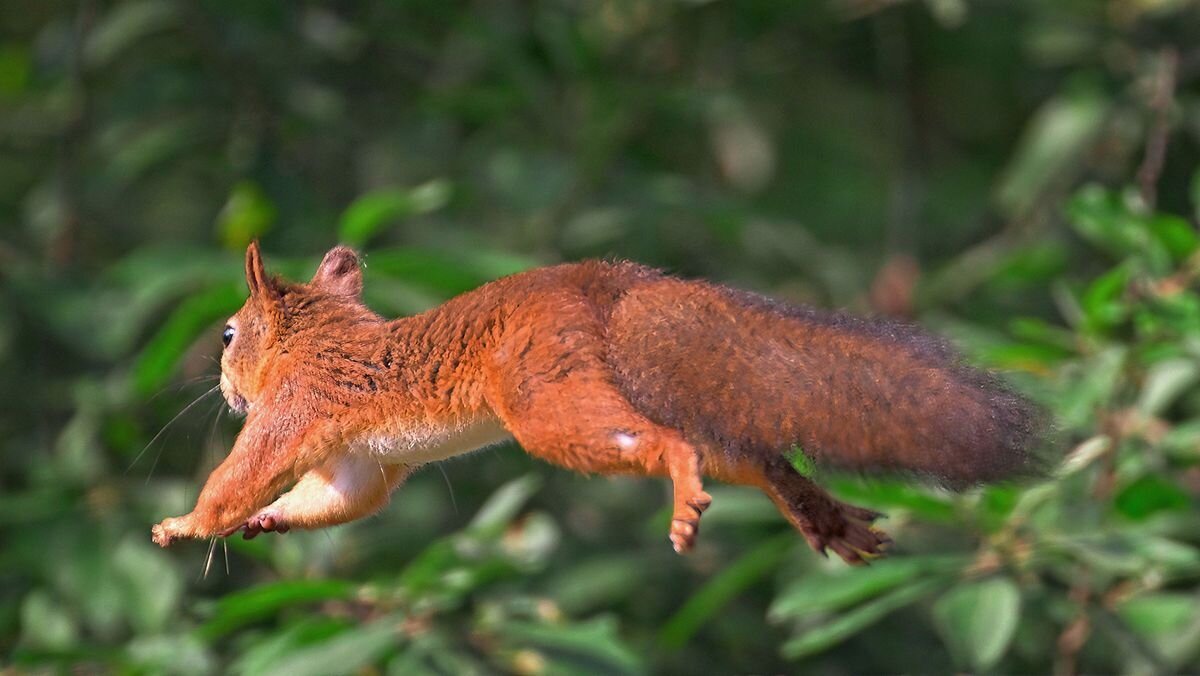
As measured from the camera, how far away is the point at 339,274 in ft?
6.87

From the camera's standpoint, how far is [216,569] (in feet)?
14.4

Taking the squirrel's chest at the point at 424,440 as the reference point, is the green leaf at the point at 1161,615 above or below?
below

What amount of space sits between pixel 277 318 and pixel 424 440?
0.34m

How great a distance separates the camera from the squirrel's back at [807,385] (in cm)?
155

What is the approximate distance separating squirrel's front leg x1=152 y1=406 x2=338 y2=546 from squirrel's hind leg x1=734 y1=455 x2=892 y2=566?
0.49 meters

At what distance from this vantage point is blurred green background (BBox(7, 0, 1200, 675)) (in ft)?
11.1

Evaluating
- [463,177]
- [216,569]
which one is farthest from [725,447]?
[463,177]

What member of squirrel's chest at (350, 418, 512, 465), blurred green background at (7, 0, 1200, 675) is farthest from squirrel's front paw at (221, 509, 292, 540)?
blurred green background at (7, 0, 1200, 675)

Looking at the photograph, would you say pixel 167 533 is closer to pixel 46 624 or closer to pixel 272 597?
pixel 272 597

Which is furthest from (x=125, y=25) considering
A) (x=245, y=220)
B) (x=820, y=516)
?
(x=820, y=516)

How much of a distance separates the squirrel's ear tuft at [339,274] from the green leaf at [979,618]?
165 cm

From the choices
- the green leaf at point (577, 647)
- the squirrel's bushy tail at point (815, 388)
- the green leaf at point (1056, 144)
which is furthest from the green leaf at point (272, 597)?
the green leaf at point (1056, 144)

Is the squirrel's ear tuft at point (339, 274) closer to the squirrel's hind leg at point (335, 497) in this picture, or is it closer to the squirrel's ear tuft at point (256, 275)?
the squirrel's ear tuft at point (256, 275)

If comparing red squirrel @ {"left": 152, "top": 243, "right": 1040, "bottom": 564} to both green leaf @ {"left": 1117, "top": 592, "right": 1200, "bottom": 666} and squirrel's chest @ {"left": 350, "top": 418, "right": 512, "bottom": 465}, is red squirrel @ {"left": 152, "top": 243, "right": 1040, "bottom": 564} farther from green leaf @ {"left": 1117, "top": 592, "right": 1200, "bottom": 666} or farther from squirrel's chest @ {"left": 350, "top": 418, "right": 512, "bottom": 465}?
green leaf @ {"left": 1117, "top": 592, "right": 1200, "bottom": 666}
